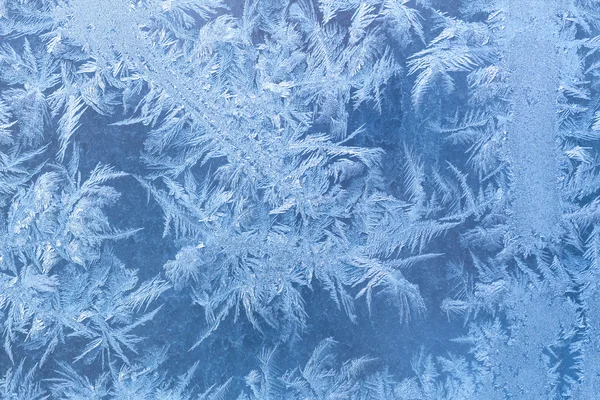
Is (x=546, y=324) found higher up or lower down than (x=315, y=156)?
lower down

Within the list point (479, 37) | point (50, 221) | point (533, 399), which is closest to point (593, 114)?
point (479, 37)

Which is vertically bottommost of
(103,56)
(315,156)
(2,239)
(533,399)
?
(533,399)

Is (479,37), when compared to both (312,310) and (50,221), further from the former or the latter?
(50,221)

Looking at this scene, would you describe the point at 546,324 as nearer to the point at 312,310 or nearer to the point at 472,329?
the point at 472,329
